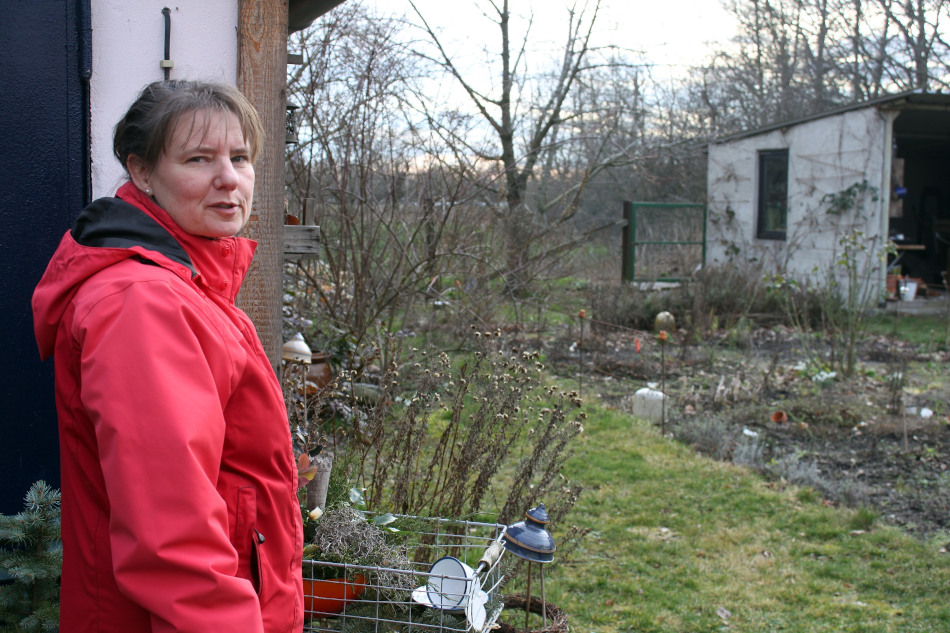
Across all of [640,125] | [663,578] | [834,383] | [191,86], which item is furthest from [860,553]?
[640,125]

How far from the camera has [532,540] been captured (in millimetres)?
2434

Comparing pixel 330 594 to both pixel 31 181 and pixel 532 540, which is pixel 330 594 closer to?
pixel 532 540

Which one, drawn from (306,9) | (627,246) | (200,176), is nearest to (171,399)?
(200,176)

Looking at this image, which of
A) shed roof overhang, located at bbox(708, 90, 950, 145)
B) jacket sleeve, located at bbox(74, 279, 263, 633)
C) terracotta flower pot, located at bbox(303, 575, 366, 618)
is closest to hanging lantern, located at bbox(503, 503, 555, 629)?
terracotta flower pot, located at bbox(303, 575, 366, 618)

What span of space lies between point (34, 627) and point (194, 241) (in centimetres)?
125

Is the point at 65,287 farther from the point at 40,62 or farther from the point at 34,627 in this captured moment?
the point at 40,62

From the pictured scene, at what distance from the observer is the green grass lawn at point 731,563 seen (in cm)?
371

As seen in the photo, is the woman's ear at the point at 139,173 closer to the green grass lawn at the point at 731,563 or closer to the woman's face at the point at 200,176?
the woman's face at the point at 200,176

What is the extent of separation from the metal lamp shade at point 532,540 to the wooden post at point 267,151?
1144 millimetres

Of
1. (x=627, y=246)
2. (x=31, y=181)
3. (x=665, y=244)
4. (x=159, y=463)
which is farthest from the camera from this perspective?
(x=665, y=244)

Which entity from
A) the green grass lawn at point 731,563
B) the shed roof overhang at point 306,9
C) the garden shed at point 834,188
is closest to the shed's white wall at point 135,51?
the shed roof overhang at point 306,9

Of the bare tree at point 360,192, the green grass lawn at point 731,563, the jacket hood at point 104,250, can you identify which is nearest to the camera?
the jacket hood at point 104,250

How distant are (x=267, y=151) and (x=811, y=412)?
5.73 metres

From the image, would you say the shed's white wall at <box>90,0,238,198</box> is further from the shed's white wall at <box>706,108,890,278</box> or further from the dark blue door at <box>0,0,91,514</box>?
the shed's white wall at <box>706,108,890,278</box>
